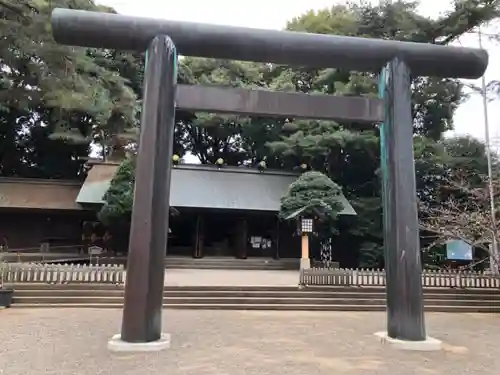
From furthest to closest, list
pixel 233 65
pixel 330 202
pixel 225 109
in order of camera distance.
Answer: pixel 233 65 < pixel 330 202 < pixel 225 109

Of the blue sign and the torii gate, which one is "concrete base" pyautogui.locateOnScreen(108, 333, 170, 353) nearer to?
the torii gate

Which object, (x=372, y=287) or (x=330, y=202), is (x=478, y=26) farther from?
(x=372, y=287)

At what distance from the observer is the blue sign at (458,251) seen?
18859mm

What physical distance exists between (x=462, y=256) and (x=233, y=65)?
16904mm

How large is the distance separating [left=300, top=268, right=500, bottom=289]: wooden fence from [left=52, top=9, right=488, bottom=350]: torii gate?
580 centimetres

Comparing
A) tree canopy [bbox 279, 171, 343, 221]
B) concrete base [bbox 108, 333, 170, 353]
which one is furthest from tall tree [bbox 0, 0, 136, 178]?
tree canopy [bbox 279, 171, 343, 221]

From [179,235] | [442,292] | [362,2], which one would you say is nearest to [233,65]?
[362,2]

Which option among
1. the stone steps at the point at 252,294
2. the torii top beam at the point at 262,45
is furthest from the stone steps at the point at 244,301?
the torii top beam at the point at 262,45

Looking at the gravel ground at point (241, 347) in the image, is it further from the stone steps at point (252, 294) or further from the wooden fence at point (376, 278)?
the wooden fence at point (376, 278)

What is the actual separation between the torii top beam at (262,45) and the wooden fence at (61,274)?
23.1 feet

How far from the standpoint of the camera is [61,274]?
11852mm

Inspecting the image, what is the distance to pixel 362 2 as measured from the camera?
24.4m

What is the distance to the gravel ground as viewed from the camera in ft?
18.1

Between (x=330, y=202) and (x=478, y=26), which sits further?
(x=478, y=26)
